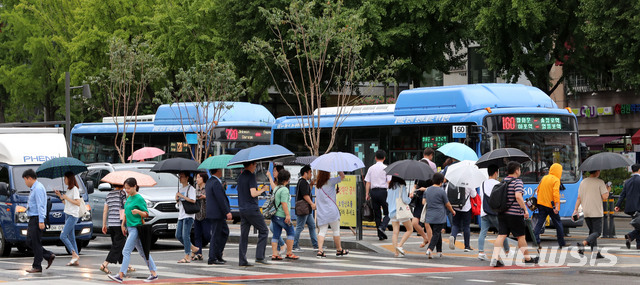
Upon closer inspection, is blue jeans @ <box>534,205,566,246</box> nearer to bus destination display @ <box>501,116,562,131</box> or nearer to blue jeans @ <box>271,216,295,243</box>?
bus destination display @ <box>501,116,562,131</box>

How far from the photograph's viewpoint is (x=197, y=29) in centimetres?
4238

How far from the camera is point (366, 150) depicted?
26.3 meters

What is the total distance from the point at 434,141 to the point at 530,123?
2.22 metres

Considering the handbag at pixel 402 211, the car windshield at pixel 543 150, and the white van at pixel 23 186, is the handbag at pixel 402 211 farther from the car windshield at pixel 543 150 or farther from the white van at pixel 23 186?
the white van at pixel 23 186

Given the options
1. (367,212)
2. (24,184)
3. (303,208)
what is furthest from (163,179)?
(303,208)

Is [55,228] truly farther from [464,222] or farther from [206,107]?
[206,107]

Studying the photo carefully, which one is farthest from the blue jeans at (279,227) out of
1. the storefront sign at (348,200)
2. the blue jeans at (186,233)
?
the storefront sign at (348,200)

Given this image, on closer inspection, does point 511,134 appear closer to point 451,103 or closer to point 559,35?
point 451,103

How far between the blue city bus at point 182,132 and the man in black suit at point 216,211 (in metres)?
11.8

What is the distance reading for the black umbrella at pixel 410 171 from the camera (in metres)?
17.7

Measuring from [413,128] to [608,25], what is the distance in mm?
9371

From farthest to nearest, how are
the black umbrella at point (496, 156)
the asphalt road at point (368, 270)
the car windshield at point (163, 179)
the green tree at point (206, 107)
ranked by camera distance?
the green tree at point (206, 107)
the car windshield at point (163, 179)
the black umbrella at point (496, 156)
the asphalt road at point (368, 270)

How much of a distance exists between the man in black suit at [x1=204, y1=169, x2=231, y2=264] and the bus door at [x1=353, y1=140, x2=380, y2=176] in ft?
30.4

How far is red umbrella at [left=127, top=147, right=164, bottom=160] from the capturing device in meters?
31.5
